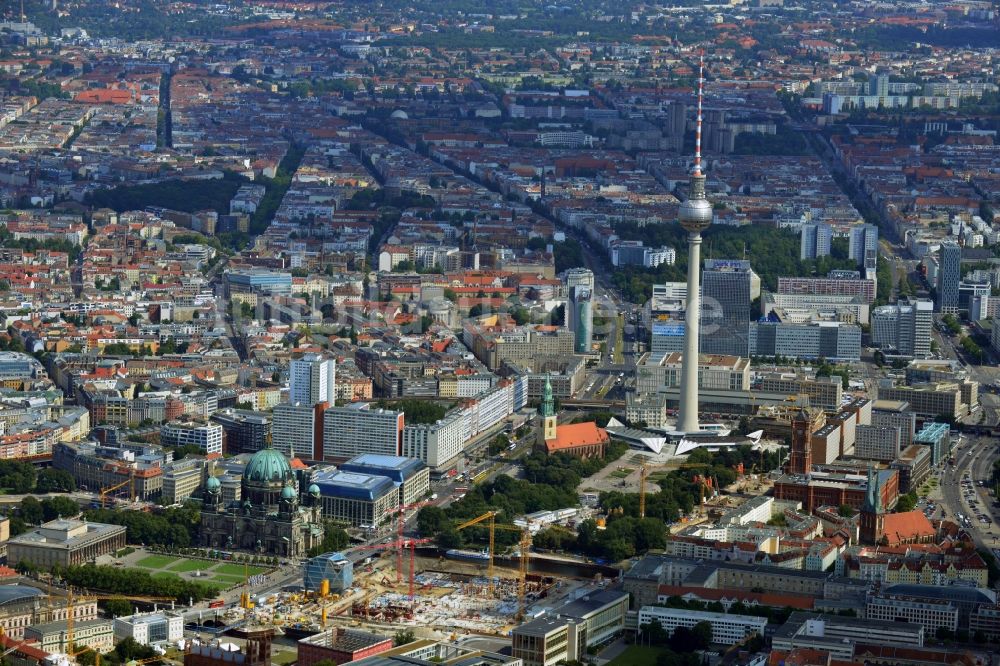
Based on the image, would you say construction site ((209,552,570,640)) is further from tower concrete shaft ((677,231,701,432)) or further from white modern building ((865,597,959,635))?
tower concrete shaft ((677,231,701,432))

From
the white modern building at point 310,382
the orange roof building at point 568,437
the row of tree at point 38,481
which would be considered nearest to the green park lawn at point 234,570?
the row of tree at point 38,481

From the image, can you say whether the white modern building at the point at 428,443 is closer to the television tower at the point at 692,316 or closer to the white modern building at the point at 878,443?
the television tower at the point at 692,316

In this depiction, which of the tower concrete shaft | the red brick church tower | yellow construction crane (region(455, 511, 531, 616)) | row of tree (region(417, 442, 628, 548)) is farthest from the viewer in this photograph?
the tower concrete shaft

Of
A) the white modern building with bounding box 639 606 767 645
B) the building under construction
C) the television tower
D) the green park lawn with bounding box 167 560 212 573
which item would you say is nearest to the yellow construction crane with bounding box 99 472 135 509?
the green park lawn with bounding box 167 560 212 573

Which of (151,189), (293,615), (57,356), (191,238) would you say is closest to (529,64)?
(151,189)

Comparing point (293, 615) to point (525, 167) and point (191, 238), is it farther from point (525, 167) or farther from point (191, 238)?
point (525, 167)

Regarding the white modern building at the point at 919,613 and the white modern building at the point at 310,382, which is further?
the white modern building at the point at 310,382

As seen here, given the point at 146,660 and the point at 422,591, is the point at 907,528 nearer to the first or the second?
the point at 422,591

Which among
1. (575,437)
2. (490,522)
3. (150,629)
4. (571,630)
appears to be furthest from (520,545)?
(150,629)
